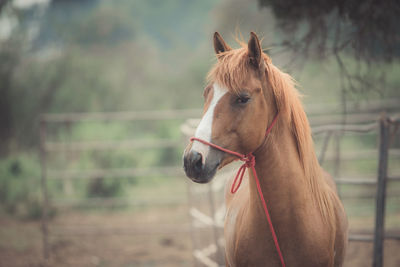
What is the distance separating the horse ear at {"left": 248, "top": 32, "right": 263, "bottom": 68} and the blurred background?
313 millimetres

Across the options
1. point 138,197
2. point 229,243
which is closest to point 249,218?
point 229,243

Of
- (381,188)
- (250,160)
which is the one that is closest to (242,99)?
(250,160)

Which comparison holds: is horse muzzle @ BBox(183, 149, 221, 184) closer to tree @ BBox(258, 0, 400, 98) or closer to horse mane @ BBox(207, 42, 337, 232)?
horse mane @ BBox(207, 42, 337, 232)

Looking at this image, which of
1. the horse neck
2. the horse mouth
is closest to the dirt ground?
the horse neck

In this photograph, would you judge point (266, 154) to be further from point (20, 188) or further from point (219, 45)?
point (20, 188)

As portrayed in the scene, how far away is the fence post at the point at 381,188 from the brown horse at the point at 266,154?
4.18 ft

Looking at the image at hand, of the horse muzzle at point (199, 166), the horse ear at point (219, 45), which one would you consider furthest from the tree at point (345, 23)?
the horse muzzle at point (199, 166)

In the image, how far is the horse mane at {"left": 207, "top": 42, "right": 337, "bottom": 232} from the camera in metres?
1.73

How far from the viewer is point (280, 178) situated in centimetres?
185

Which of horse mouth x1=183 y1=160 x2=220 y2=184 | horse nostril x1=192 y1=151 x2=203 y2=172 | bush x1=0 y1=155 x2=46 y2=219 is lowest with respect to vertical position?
bush x1=0 y1=155 x2=46 y2=219

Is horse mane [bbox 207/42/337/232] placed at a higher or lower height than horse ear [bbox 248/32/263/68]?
lower

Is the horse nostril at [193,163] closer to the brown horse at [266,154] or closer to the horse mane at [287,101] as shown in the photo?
the brown horse at [266,154]

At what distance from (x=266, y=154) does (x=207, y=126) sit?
1.39ft

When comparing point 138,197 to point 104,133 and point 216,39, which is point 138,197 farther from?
point 216,39
